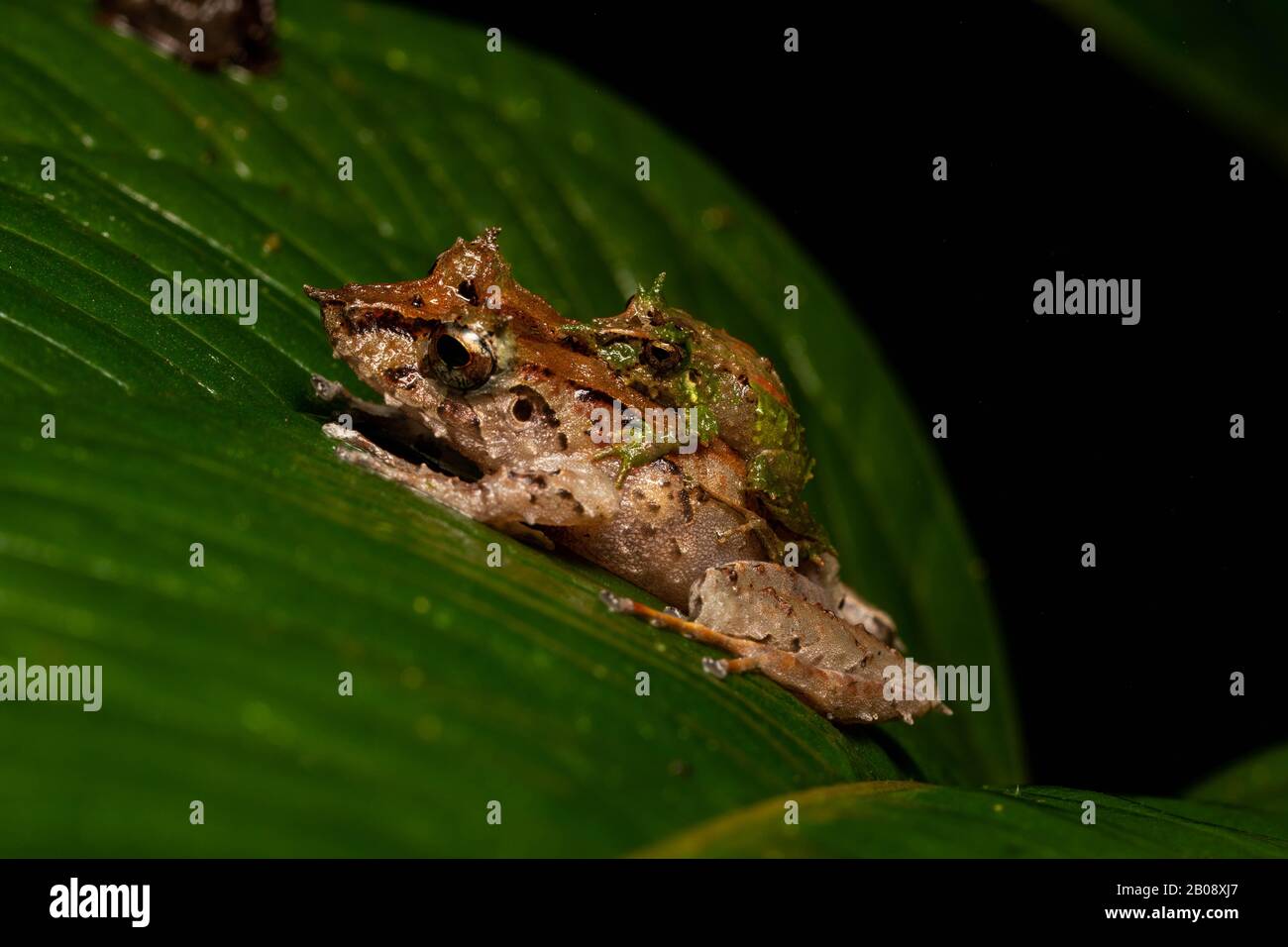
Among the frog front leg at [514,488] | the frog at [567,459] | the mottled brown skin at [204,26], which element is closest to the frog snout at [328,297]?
the frog at [567,459]

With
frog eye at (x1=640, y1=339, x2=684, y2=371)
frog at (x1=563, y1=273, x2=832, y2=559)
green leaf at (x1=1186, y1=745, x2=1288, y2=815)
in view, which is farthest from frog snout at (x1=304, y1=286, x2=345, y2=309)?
green leaf at (x1=1186, y1=745, x2=1288, y2=815)

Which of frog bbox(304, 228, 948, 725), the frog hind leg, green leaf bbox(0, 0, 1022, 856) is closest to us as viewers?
green leaf bbox(0, 0, 1022, 856)

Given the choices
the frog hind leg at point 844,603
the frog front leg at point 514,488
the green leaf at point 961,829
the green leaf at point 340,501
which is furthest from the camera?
the frog hind leg at point 844,603

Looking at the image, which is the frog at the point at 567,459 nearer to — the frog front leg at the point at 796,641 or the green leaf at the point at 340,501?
the frog front leg at the point at 796,641

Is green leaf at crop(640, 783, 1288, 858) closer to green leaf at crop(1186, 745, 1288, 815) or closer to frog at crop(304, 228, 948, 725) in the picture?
frog at crop(304, 228, 948, 725)

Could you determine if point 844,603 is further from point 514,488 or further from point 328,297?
point 328,297
